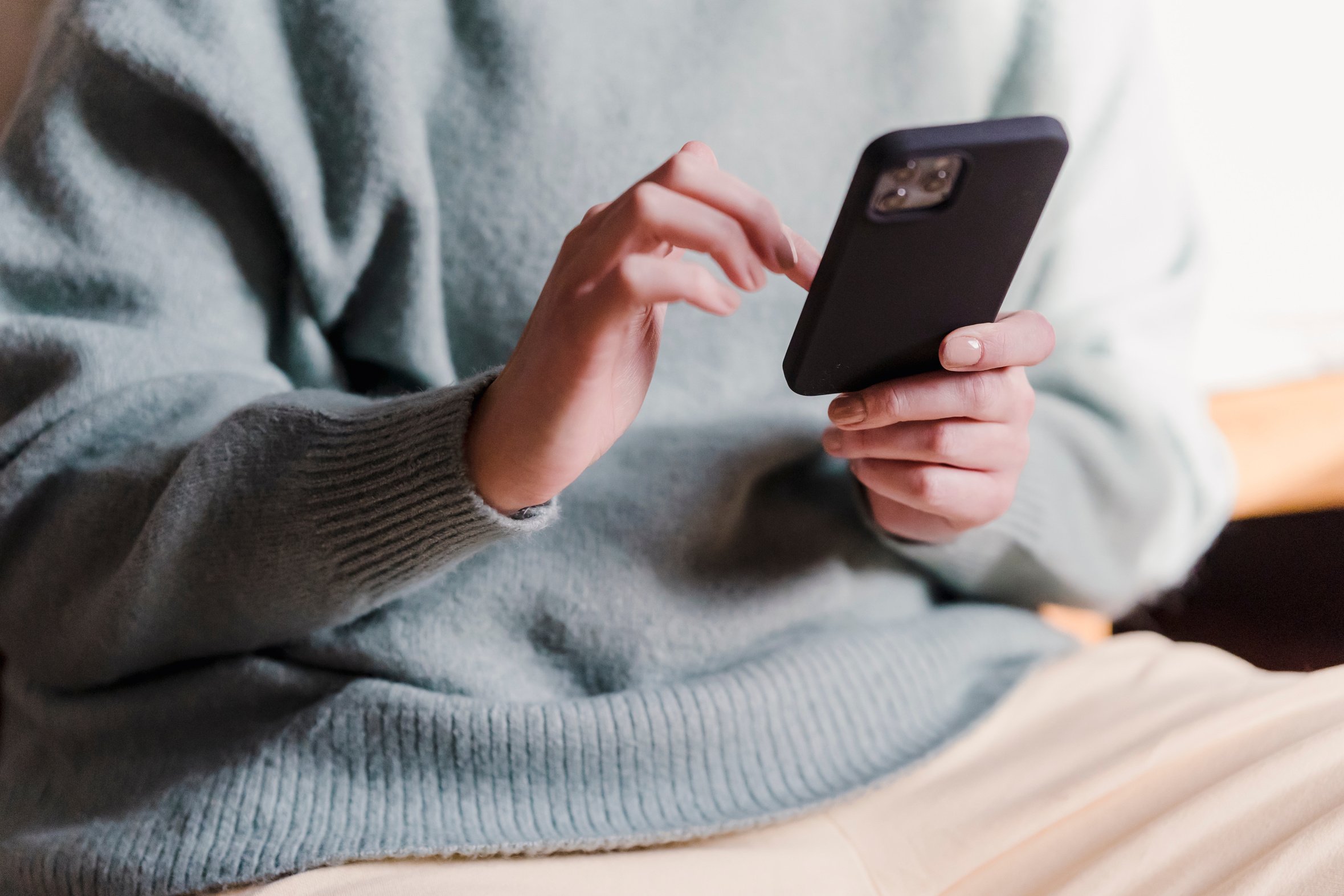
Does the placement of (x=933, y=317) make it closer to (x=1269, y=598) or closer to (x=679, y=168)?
(x=679, y=168)

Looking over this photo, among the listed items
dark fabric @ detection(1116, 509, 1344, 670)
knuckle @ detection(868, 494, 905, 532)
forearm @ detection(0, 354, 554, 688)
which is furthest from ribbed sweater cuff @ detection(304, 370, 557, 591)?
dark fabric @ detection(1116, 509, 1344, 670)

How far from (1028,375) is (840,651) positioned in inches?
10.8

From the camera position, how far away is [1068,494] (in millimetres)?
646

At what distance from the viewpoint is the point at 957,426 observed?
444 mm

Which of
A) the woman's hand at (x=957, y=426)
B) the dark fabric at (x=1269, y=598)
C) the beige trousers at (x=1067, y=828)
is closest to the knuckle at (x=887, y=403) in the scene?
the woman's hand at (x=957, y=426)

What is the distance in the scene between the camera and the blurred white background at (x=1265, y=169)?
846mm

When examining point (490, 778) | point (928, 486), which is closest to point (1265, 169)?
point (928, 486)

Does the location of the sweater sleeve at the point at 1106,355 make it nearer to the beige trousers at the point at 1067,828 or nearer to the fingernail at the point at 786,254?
the beige trousers at the point at 1067,828

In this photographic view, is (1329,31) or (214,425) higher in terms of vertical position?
(1329,31)

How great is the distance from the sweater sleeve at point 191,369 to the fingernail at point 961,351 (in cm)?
18

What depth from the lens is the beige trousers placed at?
430mm

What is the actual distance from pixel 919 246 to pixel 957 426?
115mm

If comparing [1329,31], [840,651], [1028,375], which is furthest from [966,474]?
[1329,31]

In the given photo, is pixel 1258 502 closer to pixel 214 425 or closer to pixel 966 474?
pixel 966 474
